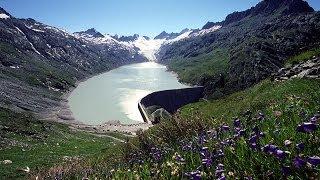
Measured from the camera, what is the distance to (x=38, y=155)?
47688 mm

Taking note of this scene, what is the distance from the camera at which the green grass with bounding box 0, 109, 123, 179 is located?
39603mm

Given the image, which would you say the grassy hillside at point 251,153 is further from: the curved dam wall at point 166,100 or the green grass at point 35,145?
the curved dam wall at point 166,100

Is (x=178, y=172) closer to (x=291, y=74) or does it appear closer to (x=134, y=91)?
(x=291, y=74)

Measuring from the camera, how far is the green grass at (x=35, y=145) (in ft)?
130

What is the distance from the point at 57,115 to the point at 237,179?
10709cm

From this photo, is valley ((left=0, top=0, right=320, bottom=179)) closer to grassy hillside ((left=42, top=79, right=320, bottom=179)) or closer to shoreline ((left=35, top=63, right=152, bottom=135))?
grassy hillside ((left=42, top=79, right=320, bottom=179))

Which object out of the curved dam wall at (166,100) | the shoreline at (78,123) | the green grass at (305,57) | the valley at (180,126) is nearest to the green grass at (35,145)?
the valley at (180,126)

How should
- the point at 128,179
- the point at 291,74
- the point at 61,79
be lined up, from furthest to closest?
the point at 61,79 → the point at 291,74 → the point at 128,179

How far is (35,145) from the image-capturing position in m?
57.9

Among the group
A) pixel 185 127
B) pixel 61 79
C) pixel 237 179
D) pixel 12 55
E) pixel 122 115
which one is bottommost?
pixel 237 179

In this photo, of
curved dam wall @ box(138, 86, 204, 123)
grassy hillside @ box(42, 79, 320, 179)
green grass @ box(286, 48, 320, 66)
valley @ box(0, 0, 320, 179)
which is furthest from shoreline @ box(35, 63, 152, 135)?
grassy hillside @ box(42, 79, 320, 179)

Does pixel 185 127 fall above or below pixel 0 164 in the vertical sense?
below

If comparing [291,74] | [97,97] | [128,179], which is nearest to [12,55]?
[97,97]

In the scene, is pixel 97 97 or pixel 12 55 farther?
pixel 12 55
